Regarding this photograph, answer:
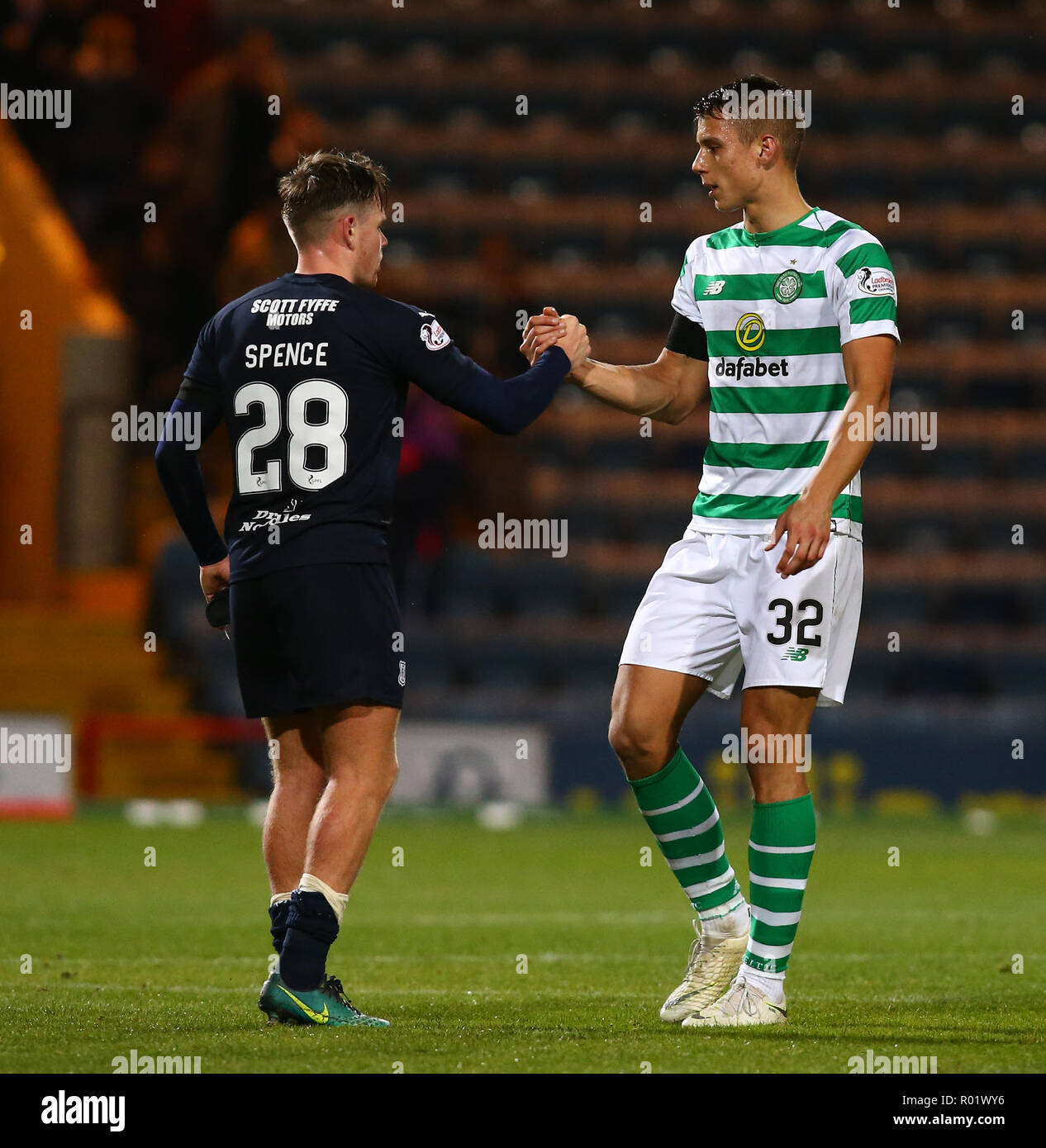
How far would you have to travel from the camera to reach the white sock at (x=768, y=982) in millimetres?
4219

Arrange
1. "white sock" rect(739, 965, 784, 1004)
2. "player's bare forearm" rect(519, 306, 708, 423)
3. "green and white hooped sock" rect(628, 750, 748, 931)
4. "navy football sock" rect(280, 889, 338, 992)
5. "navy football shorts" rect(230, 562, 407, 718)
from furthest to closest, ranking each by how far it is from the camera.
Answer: "player's bare forearm" rect(519, 306, 708, 423) < "green and white hooped sock" rect(628, 750, 748, 931) < "white sock" rect(739, 965, 784, 1004) < "navy football shorts" rect(230, 562, 407, 718) < "navy football sock" rect(280, 889, 338, 992)

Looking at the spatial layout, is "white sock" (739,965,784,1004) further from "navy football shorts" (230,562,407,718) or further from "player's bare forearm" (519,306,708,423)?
"player's bare forearm" (519,306,708,423)

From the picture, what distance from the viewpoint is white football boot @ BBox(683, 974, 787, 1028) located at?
13.6ft

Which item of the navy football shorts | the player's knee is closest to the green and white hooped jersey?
the player's knee

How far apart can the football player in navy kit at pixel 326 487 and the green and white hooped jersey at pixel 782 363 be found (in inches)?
21.5

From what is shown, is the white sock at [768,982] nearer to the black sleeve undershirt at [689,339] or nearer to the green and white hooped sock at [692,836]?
the green and white hooped sock at [692,836]

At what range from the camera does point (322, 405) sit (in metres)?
4.13

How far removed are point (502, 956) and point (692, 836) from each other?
139 centimetres

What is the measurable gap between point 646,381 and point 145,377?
10076mm

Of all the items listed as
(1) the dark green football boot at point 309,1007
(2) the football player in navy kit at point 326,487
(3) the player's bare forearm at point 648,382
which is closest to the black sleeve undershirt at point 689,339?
(3) the player's bare forearm at point 648,382

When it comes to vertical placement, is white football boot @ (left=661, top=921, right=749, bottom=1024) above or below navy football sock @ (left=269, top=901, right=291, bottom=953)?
below

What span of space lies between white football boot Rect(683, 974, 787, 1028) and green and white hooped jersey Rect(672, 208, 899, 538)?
109 cm

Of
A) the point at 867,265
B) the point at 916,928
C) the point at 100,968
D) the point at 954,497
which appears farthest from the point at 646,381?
the point at 954,497

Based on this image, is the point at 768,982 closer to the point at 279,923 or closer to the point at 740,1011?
the point at 740,1011
